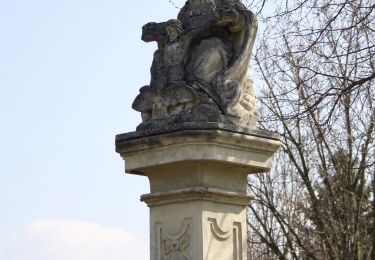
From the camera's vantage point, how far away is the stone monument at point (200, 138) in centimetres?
646

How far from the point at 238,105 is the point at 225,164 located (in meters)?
0.45

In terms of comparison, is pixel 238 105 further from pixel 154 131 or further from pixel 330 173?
pixel 330 173

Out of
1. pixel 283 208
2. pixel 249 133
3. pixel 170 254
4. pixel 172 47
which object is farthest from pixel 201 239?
pixel 283 208

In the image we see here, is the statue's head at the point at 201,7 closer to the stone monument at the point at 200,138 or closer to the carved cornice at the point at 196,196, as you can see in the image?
the stone monument at the point at 200,138

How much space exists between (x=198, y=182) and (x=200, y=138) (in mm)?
349

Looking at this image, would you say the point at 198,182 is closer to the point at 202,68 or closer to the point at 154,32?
the point at 202,68

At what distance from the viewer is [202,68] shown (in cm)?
671

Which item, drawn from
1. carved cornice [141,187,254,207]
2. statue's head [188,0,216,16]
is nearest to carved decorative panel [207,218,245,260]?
carved cornice [141,187,254,207]

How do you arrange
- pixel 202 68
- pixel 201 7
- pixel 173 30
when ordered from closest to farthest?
pixel 202 68 < pixel 173 30 < pixel 201 7

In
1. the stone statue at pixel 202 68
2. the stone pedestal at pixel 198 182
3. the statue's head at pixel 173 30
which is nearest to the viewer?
the stone pedestal at pixel 198 182

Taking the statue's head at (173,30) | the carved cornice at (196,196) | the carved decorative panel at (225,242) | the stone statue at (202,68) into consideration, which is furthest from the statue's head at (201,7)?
the carved decorative panel at (225,242)

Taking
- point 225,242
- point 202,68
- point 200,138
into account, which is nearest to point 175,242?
point 225,242

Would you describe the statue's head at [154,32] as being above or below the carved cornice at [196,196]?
above

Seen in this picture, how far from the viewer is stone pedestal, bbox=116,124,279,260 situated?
6.43 meters
